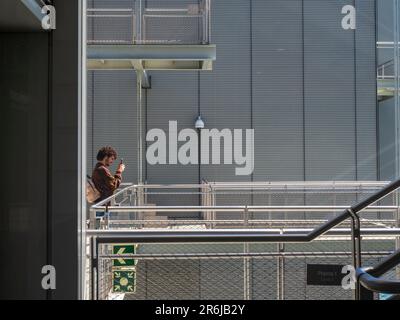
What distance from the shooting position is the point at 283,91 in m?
10.2

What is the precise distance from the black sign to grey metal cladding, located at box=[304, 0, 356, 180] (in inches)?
299

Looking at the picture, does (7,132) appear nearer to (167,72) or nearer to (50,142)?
(50,142)

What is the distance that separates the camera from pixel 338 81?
10211 millimetres

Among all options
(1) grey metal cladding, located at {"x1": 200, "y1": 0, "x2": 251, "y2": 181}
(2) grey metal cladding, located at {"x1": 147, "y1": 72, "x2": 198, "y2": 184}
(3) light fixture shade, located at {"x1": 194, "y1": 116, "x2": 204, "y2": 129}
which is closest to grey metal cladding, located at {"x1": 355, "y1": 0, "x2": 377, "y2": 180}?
(1) grey metal cladding, located at {"x1": 200, "y1": 0, "x2": 251, "y2": 181}

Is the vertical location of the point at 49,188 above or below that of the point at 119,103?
below

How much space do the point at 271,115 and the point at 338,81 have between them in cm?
150

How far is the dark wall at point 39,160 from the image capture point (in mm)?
2020

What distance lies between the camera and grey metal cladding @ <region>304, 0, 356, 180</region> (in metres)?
10.0

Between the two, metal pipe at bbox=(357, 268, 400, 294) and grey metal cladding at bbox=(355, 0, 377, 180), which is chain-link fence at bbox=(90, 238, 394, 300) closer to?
metal pipe at bbox=(357, 268, 400, 294)

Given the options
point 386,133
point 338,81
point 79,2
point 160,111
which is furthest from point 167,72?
point 79,2

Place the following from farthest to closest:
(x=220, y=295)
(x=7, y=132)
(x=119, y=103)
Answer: (x=119, y=103)
(x=220, y=295)
(x=7, y=132)

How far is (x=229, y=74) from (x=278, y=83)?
0.98 meters

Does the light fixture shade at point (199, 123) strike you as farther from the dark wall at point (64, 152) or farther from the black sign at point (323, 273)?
the dark wall at point (64, 152)

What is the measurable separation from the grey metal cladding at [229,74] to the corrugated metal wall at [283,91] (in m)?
0.02
